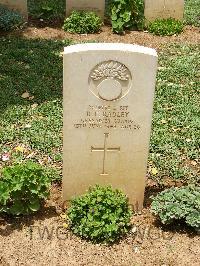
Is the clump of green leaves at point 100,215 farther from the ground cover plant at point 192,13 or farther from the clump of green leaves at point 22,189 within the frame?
the ground cover plant at point 192,13

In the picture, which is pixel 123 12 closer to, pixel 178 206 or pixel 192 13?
pixel 192 13

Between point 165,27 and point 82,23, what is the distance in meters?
1.54

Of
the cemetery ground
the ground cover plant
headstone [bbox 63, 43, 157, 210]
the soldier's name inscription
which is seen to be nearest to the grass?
the cemetery ground

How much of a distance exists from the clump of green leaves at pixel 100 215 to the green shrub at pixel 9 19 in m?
5.38

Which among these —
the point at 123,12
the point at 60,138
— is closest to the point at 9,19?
the point at 123,12

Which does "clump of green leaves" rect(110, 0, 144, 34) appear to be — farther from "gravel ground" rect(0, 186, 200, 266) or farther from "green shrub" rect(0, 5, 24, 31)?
"gravel ground" rect(0, 186, 200, 266)

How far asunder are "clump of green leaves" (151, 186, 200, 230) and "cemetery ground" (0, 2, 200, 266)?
193mm

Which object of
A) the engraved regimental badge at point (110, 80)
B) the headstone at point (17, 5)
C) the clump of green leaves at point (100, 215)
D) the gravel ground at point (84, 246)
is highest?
the engraved regimental badge at point (110, 80)

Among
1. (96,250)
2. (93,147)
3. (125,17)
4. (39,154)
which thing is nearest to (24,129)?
(39,154)

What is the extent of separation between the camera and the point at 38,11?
10.2 m

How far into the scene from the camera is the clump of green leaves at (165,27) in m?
9.52

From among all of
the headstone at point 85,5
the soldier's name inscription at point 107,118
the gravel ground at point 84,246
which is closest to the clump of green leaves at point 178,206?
the gravel ground at point 84,246

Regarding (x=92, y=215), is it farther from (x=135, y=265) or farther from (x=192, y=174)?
(x=192, y=174)

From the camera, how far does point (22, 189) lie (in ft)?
14.9
